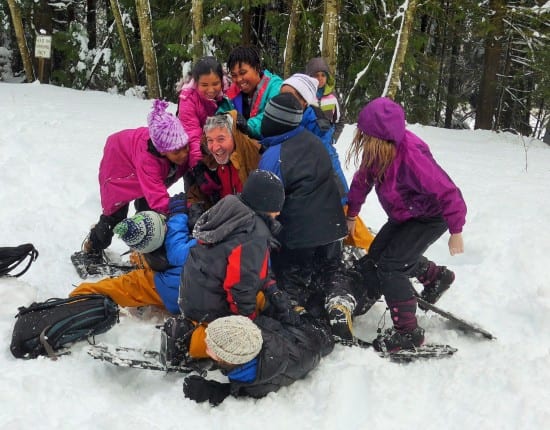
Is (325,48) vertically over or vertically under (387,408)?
over

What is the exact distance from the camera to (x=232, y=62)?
13.4 feet

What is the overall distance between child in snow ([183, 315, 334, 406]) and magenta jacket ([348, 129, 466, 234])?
100 centimetres

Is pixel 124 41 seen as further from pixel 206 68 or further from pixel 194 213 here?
pixel 194 213

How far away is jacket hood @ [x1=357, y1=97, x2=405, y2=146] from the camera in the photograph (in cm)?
304

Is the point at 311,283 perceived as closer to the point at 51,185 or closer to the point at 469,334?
the point at 469,334

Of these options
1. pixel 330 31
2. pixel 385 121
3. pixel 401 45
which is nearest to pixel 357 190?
pixel 385 121

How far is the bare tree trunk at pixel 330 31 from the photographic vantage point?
314 inches

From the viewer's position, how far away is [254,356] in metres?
2.66

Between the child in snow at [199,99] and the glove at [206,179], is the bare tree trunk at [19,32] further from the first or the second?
the glove at [206,179]

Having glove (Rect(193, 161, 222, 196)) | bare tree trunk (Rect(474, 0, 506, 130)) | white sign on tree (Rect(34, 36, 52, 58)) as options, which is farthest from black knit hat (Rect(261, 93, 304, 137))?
bare tree trunk (Rect(474, 0, 506, 130))

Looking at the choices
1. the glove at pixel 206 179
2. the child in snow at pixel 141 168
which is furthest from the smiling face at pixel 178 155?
the glove at pixel 206 179

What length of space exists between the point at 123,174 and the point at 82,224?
123cm

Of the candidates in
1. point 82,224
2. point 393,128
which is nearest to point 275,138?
point 393,128

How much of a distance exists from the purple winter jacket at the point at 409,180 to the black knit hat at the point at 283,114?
457mm
